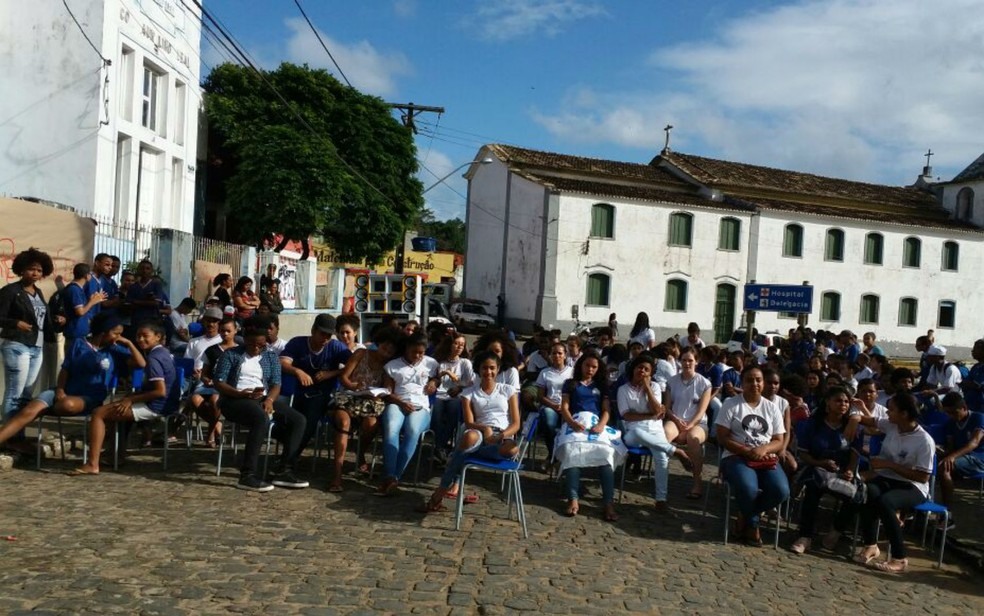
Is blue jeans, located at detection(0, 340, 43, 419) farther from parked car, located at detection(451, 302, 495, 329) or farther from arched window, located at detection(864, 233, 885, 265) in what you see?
arched window, located at detection(864, 233, 885, 265)

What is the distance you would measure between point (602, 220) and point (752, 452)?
104 feet

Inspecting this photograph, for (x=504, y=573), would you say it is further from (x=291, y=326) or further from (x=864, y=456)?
(x=291, y=326)

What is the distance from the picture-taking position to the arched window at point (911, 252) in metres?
43.2

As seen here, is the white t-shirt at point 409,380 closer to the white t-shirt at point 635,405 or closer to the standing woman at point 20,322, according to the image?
the white t-shirt at point 635,405

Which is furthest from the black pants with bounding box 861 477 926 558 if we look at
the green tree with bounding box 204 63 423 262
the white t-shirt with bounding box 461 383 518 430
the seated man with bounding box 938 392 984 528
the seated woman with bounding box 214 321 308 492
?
the green tree with bounding box 204 63 423 262

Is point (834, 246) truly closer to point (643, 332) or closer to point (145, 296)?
point (643, 332)

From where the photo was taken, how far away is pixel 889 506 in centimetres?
716

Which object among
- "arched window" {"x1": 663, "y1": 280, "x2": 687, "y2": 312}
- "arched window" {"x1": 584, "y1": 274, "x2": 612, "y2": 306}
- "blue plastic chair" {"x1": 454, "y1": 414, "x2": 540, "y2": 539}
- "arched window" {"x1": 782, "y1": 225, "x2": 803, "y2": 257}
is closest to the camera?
"blue plastic chair" {"x1": 454, "y1": 414, "x2": 540, "y2": 539}

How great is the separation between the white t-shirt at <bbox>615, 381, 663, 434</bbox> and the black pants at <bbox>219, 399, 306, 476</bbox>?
10.2 ft

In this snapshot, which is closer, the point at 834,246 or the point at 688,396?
the point at 688,396

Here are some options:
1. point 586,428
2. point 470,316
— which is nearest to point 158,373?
point 586,428

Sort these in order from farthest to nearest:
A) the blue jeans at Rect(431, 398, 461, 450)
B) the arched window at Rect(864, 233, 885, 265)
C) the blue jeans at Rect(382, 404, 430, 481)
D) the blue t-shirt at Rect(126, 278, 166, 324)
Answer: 1. the arched window at Rect(864, 233, 885, 265)
2. the blue t-shirt at Rect(126, 278, 166, 324)
3. the blue jeans at Rect(431, 398, 461, 450)
4. the blue jeans at Rect(382, 404, 430, 481)

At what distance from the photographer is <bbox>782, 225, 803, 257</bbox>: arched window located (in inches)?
1619

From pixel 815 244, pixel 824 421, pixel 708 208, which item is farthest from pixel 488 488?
pixel 815 244
